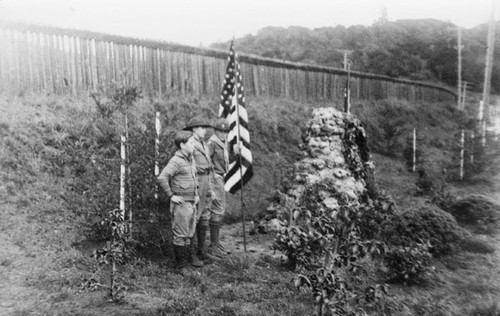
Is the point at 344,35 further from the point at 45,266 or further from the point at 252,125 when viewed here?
the point at 45,266

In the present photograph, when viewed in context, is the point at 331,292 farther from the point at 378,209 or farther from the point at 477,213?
the point at 477,213

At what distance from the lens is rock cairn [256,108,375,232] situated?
9148 mm

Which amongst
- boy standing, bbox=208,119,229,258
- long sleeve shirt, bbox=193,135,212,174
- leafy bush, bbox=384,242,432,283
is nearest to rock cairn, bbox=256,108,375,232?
boy standing, bbox=208,119,229,258

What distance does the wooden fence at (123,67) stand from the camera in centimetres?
991

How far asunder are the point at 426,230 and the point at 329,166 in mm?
2598

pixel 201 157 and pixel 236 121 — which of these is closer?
pixel 201 157

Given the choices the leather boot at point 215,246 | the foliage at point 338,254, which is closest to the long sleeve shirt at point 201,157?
the leather boot at point 215,246

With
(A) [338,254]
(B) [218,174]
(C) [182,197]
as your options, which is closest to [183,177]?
(C) [182,197]

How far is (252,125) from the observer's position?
45.5ft

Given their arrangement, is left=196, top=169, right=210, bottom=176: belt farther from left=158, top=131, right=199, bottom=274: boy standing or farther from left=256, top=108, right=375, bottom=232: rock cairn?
left=256, top=108, right=375, bottom=232: rock cairn

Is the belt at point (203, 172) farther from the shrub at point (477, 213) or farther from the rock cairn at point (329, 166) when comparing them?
the shrub at point (477, 213)

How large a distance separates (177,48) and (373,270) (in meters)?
8.66

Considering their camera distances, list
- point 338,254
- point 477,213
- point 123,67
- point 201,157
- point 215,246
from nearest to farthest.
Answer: point 338,254 < point 201,157 < point 215,246 < point 477,213 < point 123,67

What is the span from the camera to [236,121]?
849 centimetres
